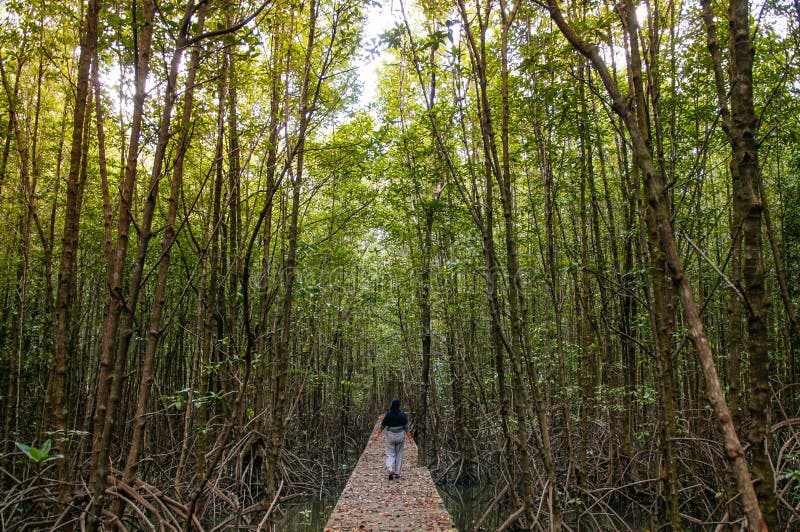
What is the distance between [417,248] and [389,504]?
5.18m

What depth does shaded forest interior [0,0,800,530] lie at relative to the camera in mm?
2242

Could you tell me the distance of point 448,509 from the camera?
31.2 feet

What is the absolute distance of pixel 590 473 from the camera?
7.87 m

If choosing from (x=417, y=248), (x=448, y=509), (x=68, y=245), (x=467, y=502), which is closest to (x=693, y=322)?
(x=68, y=245)

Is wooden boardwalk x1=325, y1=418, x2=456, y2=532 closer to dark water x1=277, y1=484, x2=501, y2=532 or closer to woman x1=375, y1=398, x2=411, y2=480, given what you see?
woman x1=375, y1=398, x2=411, y2=480

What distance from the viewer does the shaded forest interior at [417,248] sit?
7.36 ft

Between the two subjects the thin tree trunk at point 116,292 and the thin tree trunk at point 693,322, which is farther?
the thin tree trunk at point 116,292

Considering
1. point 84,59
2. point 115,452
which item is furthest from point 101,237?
point 84,59

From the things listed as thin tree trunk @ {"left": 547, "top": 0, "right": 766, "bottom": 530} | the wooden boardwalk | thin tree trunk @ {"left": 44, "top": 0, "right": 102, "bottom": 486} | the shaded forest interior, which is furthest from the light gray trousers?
thin tree trunk @ {"left": 547, "top": 0, "right": 766, "bottom": 530}

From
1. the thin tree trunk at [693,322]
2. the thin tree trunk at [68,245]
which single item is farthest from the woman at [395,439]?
the thin tree trunk at [693,322]

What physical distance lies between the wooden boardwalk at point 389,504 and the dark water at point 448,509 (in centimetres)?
103

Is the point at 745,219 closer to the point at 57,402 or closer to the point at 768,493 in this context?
the point at 768,493

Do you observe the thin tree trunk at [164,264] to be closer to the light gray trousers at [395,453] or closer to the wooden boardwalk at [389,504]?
the wooden boardwalk at [389,504]

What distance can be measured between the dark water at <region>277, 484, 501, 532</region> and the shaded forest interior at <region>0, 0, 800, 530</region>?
0.92 feet
